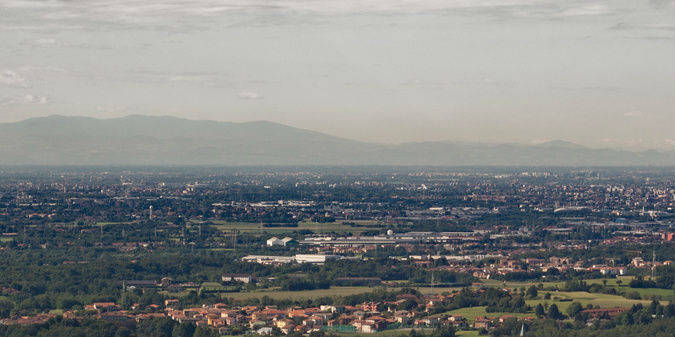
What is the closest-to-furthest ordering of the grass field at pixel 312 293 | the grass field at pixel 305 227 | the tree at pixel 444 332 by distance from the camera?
1. the tree at pixel 444 332
2. the grass field at pixel 312 293
3. the grass field at pixel 305 227

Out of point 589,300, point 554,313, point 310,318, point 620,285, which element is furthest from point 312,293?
point 620,285

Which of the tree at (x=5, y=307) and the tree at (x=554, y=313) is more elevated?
the tree at (x=554, y=313)

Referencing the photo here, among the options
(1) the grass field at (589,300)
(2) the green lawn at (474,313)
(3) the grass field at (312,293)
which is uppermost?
(1) the grass field at (589,300)

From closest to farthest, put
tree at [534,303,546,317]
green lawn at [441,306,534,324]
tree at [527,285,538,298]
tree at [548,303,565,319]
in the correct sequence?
tree at [548,303,565,319], tree at [534,303,546,317], green lawn at [441,306,534,324], tree at [527,285,538,298]

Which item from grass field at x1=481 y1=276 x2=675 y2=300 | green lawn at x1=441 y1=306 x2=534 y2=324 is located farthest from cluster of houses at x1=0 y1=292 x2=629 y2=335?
grass field at x1=481 y1=276 x2=675 y2=300

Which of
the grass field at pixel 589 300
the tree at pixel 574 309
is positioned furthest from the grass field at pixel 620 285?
the tree at pixel 574 309

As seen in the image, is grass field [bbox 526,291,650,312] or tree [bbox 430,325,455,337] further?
grass field [bbox 526,291,650,312]

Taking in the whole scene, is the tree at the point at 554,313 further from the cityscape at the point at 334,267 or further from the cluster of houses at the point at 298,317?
the cluster of houses at the point at 298,317

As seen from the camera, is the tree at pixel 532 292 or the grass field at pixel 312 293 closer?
the tree at pixel 532 292

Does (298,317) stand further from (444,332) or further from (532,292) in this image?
(532,292)

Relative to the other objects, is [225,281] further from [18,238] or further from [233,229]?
[233,229]

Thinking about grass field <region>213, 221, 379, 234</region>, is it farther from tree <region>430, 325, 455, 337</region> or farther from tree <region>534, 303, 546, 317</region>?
tree <region>430, 325, 455, 337</region>

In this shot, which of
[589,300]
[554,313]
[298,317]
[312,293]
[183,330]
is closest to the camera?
[183,330]
